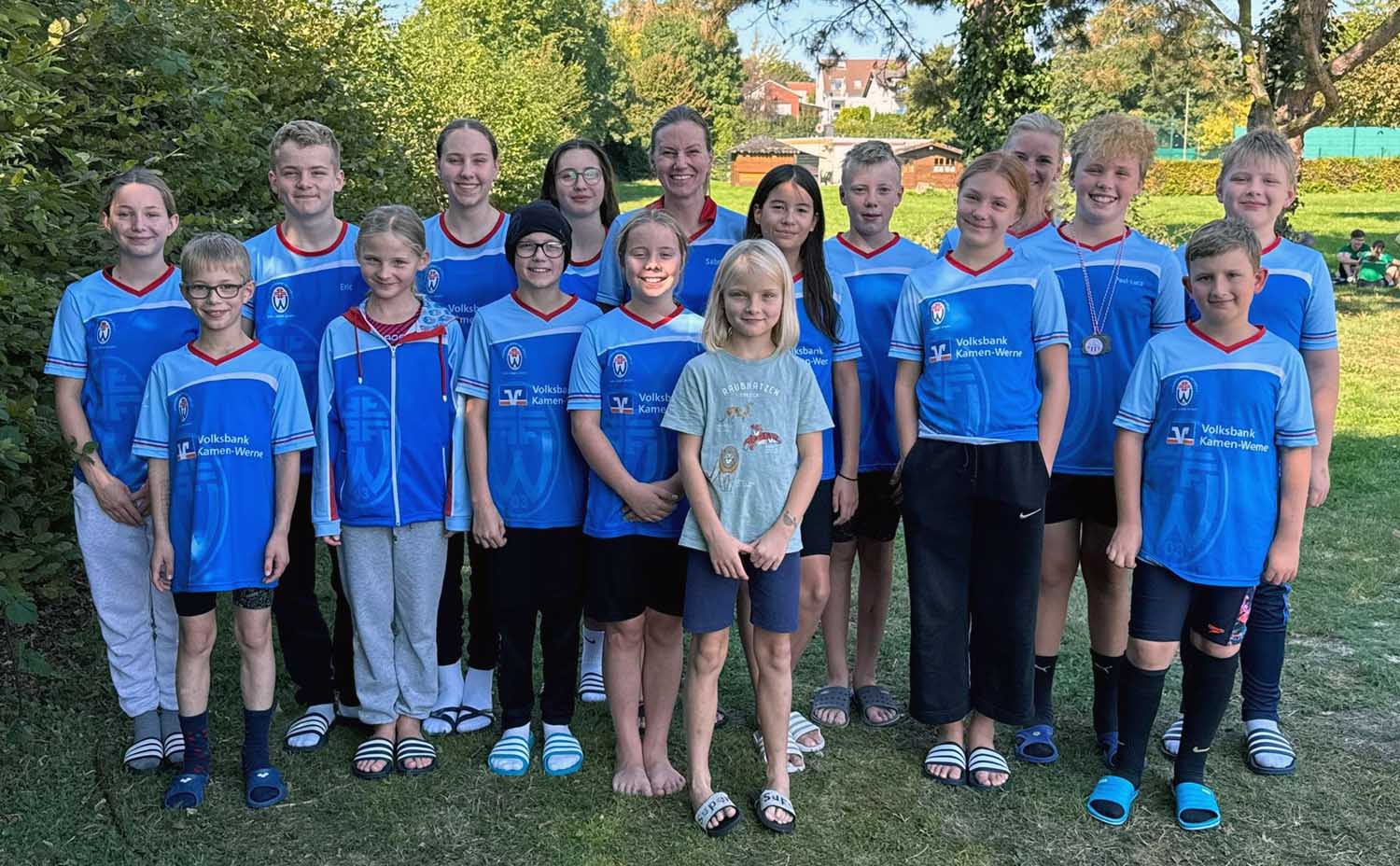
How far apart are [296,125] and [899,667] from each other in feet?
10.5

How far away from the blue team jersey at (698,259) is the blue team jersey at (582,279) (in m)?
0.13

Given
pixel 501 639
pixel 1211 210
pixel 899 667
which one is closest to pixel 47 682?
pixel 501 639

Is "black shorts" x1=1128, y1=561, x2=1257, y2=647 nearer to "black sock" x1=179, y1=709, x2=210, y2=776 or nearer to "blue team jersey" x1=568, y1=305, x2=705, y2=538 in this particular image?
"blue team jersey" x1=568, y1=305, x2=705, y2=538

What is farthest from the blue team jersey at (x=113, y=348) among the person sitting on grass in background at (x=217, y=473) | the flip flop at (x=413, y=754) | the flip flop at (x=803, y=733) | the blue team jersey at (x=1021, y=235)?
the blue team jersey at (x=1021, y=235)

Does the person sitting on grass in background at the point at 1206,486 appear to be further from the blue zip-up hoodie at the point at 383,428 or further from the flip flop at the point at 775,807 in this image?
the blue zip-up hoodie at the point at 383,428

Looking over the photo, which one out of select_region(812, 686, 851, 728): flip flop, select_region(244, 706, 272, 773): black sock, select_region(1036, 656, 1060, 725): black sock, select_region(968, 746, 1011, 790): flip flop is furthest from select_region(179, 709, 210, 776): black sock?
select_region(1036, 656, 1060, 725): black sock

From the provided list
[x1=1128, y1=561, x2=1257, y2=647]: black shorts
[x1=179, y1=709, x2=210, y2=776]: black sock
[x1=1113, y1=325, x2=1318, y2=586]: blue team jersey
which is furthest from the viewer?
[x1=179, y1=709, x2=210, y2=776]: black sock

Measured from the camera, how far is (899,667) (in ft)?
16.4

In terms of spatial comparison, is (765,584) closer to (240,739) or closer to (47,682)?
(240,739)

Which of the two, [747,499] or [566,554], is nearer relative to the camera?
[747,499]

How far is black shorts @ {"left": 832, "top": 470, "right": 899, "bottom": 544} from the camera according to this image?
433 cm

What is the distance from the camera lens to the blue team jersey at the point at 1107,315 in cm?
391

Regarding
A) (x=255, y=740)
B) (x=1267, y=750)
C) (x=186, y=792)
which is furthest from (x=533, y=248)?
(x=1267, y=750)

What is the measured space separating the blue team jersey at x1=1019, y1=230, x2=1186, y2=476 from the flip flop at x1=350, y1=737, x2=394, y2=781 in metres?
2.57
